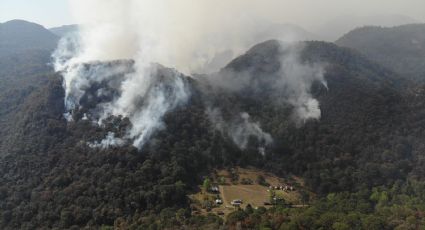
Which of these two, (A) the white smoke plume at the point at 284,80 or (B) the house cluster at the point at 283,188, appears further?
(A) the white smoke plume at the point at 284,80

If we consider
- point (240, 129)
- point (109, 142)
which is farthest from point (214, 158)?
point (109, 142)

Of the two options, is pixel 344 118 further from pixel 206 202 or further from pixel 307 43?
pixel 307 43

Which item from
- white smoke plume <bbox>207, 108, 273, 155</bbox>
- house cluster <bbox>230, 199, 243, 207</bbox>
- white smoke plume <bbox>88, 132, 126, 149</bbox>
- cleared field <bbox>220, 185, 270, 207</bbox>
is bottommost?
house cluster <bbox>230, 199, 243, 207</bbox>

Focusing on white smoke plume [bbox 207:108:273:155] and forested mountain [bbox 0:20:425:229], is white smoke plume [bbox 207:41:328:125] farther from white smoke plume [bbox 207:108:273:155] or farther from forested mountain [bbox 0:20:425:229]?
white smoke plume [bbox 207:108:273:155]

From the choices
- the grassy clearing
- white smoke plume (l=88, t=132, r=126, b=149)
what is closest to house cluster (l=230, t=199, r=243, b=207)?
the grassy clearing

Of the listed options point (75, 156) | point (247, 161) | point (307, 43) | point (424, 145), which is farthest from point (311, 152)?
point (307, 43)

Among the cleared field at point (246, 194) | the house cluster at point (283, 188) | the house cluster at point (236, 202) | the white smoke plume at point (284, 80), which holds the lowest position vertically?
the house cluster at point (236, 202)

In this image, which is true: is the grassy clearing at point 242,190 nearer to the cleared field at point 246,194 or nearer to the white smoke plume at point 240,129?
the cleared field at point 246,194

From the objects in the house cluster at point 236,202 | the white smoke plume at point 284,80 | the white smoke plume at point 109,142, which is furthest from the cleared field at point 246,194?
the white smoke plume at point 284,80

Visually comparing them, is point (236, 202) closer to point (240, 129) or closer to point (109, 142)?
point (109, 142)
